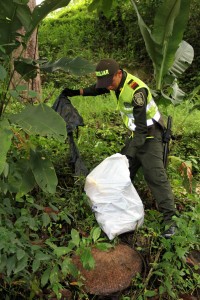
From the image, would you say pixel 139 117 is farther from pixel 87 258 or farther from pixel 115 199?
pixel 87 258

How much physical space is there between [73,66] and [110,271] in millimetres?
1550

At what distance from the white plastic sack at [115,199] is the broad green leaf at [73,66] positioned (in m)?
0.92

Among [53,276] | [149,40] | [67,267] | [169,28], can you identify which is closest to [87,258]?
[67,267]

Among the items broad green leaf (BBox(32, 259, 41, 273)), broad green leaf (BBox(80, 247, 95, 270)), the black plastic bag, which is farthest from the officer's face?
broad green leaf (BBox(32, 259, 41, 273))

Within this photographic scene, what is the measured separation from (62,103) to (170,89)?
4.43 ft

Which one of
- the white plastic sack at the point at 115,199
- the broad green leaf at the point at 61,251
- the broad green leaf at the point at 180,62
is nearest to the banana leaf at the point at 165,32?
the broad green leaf at the point at 180,62

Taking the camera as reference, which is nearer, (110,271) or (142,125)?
(110,271)

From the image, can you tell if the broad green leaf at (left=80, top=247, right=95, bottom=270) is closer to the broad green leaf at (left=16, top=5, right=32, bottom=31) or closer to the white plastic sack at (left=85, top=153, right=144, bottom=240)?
the white plastic sack at (left=85, top=153, right=144, bottom=240)

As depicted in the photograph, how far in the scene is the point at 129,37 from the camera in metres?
11.5

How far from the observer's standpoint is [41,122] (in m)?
2.62

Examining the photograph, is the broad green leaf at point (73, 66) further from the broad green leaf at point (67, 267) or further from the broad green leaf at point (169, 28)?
the broad green leaf at point (169, 28)

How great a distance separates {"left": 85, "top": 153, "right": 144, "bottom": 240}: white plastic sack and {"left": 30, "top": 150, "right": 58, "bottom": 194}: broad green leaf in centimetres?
77

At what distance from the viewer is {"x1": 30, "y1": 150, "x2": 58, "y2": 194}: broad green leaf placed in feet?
9.40

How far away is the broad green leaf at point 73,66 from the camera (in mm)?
3021
